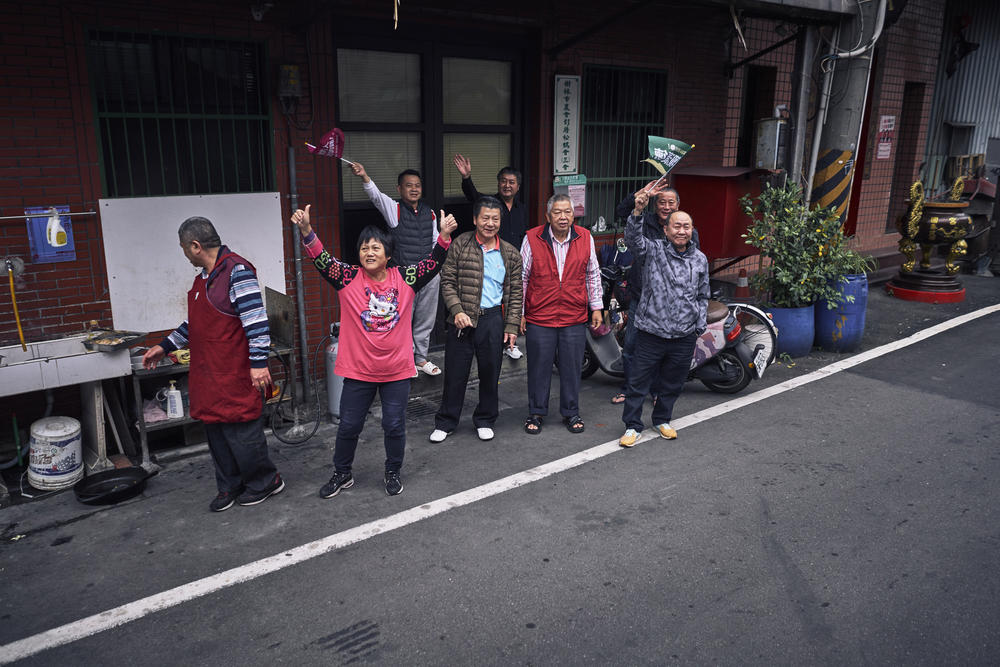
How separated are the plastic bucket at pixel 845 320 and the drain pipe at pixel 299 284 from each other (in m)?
5.46

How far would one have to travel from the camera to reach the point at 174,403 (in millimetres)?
5453

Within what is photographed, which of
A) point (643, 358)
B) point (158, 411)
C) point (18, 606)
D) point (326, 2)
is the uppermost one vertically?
point (326, 2)

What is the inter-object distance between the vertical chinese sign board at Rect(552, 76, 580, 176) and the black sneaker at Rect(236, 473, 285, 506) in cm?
492

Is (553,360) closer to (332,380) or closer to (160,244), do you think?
(332,380)

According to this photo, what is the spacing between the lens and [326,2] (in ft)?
19.7

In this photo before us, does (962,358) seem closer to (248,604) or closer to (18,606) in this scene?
(248,604)

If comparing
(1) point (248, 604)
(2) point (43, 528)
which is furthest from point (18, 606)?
(1) point (248, 604)

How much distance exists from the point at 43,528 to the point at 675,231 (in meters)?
4.55

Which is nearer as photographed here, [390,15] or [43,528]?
[43,528]

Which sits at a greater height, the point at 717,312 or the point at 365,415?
the point at 717,312

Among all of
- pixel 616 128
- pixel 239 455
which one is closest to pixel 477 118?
pixel 616 128

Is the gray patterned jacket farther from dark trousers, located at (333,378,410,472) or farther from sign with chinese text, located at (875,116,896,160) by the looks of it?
sign with chinese text, located at (875,116,896,160)

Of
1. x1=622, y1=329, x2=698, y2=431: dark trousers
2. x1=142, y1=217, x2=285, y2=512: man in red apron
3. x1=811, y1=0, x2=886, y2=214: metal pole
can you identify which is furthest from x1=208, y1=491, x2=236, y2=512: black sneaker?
x1=811, y1=0, x2=886, y2=214: metal pole

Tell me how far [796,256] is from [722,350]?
5.89 feet
